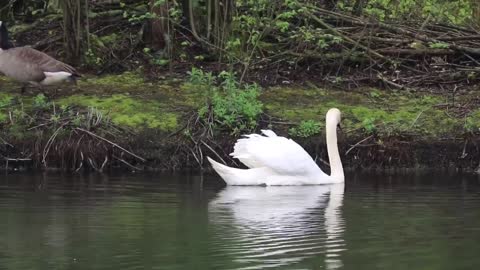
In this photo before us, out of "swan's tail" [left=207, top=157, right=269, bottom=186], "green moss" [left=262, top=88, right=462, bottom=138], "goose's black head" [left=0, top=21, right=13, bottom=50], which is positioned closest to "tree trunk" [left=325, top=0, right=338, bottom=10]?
"green moss" [left=262, top=88, right=462, bottom=138]

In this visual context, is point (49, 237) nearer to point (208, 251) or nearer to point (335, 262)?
point (208, 251)

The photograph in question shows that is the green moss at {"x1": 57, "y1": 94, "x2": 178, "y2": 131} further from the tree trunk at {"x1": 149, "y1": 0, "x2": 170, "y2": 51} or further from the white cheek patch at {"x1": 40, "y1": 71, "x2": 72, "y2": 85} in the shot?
the tree trunk at {"x1": 149, "y1": 0, "x2": 170, "y2": 51}

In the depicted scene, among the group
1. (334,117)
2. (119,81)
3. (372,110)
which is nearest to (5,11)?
(119,81)

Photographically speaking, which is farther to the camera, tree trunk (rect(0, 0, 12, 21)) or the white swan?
tree trunk (rect(0, 0, 12, 21))

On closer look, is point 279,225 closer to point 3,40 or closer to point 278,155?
point 278,155

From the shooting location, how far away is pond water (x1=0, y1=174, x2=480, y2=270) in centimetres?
832

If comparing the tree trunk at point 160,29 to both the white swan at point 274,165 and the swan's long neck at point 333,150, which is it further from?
the white swan at point 274,165

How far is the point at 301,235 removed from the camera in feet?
31.0

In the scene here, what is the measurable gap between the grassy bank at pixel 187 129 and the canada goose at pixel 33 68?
29cm

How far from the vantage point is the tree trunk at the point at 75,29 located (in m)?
17.4

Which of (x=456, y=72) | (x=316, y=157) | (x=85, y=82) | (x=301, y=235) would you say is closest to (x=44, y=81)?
(x=85, y=82)

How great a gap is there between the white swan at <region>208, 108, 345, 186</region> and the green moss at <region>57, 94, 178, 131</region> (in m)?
1.81

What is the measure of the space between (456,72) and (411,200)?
6.28m

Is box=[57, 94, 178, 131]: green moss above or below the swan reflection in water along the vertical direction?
above
